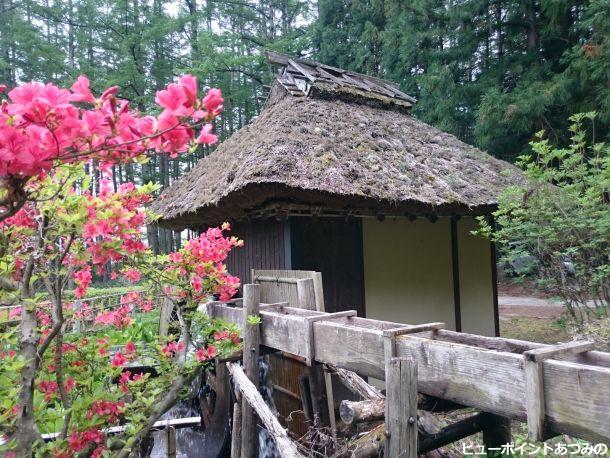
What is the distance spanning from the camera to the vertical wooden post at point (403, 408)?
167 cm

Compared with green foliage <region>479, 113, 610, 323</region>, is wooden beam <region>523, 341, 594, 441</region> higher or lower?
lower

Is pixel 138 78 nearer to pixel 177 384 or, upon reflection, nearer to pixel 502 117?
pixel 502 117

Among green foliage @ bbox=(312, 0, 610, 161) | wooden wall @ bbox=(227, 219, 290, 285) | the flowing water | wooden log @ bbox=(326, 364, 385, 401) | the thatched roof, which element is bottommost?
the flowing water

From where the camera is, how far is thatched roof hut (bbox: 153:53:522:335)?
4434 mm

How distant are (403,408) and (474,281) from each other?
17.2ft

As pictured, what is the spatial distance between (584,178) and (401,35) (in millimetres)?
11391

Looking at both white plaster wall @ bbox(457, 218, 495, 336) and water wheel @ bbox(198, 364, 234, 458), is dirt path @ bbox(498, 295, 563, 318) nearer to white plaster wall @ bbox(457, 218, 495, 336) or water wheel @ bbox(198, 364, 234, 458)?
white plaster wall @ bbox(457, 218, 495, 336)

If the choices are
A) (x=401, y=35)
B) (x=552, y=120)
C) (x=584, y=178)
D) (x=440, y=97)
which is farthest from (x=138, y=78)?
(x=584, y=178)

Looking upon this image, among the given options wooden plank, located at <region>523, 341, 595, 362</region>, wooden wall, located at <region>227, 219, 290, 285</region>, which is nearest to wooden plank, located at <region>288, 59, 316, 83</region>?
wooden wall, located at <region>227, 219, 290, 285</region>

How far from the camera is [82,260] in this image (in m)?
1.97

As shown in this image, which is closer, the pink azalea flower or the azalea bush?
the azalea bush

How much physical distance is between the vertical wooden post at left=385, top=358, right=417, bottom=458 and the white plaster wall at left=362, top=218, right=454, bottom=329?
353 cm

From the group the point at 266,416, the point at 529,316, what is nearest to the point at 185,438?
the point at 266,416

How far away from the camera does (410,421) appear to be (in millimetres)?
1687
